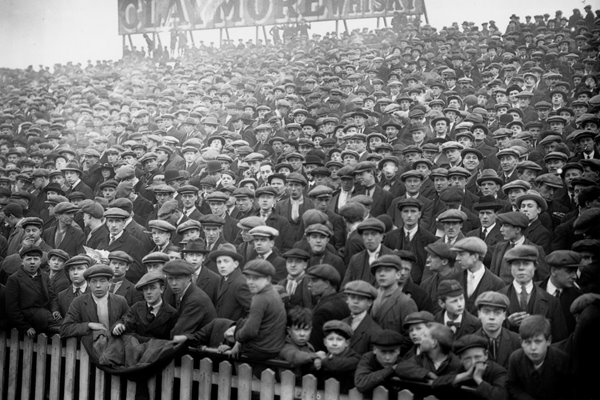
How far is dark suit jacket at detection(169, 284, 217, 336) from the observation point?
670 cm

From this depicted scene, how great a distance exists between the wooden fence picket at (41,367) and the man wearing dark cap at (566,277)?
5.36m

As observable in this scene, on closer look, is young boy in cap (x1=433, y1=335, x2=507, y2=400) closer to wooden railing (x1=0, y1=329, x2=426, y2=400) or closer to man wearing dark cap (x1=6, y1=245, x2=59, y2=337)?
wooden railing (x1=0, y1=329, x2=426, y2=400)

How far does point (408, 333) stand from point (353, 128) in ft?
25.4

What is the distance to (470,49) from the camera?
2173 cm

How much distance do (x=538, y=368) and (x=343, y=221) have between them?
4461 mm

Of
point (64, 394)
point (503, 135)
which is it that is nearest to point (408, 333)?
point (64, 394)

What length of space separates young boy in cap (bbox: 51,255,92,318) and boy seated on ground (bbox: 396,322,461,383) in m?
4.22

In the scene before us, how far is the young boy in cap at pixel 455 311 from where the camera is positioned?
20.3ft

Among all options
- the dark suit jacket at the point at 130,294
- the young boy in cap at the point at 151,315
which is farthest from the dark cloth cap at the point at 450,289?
the dark suit jacket at the point at 130,294

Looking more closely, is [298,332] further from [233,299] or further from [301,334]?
[233,299]

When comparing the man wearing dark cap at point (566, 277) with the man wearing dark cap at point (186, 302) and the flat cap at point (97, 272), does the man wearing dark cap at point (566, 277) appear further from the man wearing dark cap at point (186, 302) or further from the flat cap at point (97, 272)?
the flat cap at point (97, 272)

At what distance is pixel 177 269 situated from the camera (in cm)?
702

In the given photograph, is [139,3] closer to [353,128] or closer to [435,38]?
[435,38]

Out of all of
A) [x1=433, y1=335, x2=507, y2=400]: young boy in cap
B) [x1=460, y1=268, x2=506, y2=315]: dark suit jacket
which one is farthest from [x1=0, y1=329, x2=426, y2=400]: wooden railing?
[x1=460, y1=268, x2=506, y2=315]: dark suit jacket
